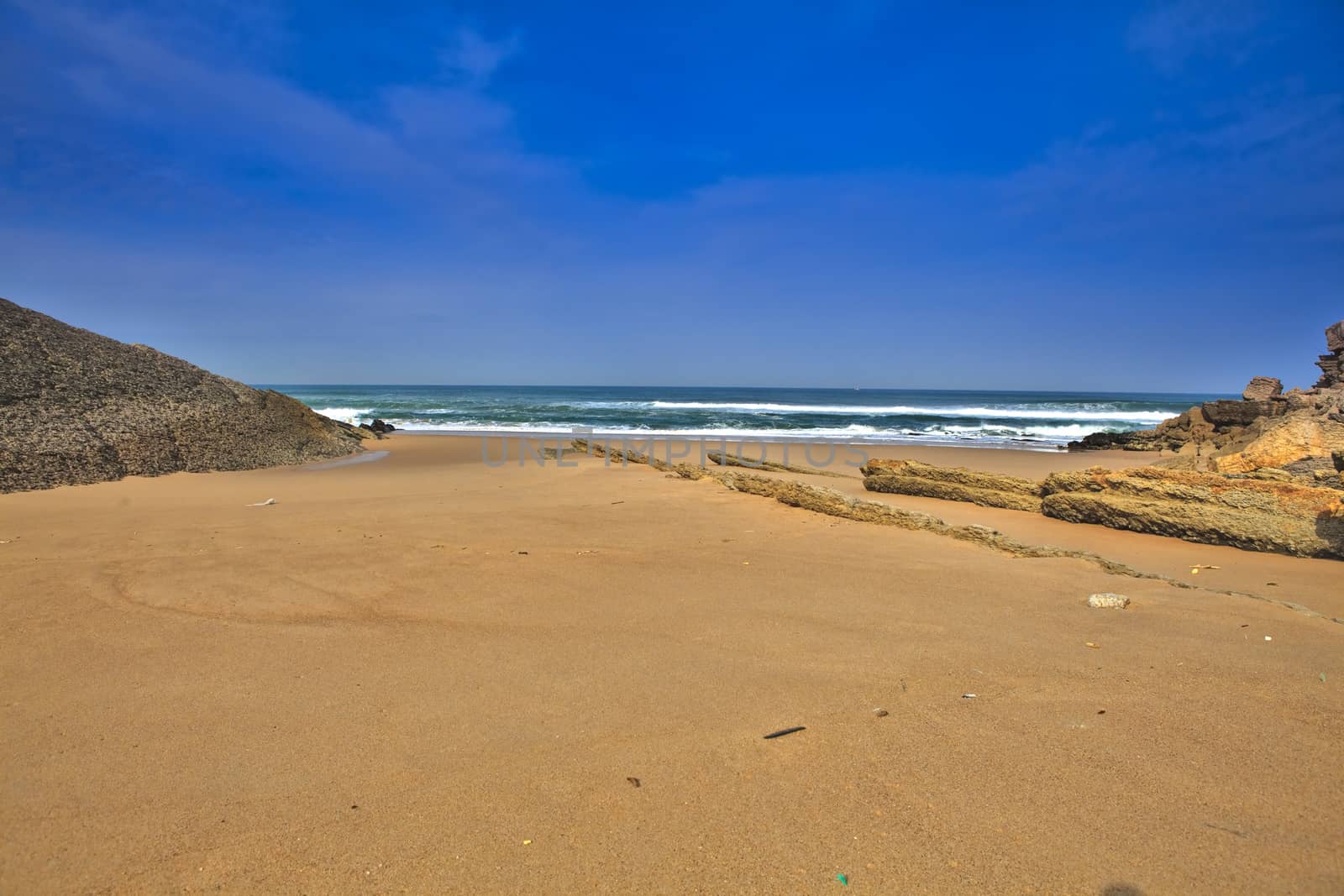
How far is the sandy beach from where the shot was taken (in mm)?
1583

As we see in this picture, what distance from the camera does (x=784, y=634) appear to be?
9.99ft

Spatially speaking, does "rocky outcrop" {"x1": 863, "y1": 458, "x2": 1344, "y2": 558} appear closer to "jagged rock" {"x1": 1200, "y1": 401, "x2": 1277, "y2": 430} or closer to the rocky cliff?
the rocky cliff

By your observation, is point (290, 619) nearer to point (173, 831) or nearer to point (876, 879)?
point (173, 831)

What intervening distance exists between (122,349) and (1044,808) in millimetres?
11635

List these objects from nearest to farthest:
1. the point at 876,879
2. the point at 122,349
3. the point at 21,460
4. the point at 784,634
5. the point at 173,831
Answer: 1. the point at 876,879
2. the point at 173,831
3. the point at 784,634
4. the point at 21,460
5. the point at 122,349

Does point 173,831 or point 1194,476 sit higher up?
point 1194,476

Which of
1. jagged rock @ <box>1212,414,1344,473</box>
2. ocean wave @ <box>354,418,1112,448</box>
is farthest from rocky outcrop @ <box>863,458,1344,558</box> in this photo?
ocean wave @ <box>354,418,1112,448</box>

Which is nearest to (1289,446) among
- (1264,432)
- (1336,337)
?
(1264,432)

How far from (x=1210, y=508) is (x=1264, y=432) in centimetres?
246

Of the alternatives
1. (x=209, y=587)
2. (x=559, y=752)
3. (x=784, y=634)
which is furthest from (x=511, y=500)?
(x=559, y=752)

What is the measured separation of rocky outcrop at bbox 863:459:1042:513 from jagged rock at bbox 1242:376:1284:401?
16.5m

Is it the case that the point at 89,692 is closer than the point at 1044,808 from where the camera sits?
No

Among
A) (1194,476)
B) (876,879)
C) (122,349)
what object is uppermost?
(122,349)

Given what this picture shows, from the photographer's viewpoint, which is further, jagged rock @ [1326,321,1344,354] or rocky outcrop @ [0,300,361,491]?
jagged rock @ [1326,321,1344,354]
